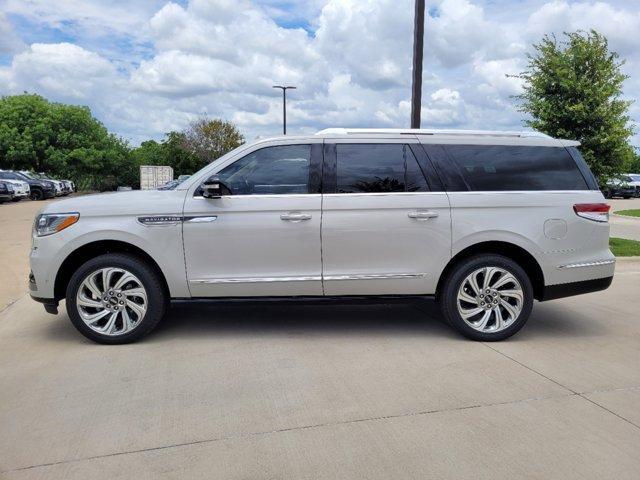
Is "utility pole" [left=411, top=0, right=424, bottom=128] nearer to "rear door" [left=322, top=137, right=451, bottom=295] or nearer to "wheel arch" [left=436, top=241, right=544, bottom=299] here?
"rear door" [left=322, top=137, right=451, bottom=295]

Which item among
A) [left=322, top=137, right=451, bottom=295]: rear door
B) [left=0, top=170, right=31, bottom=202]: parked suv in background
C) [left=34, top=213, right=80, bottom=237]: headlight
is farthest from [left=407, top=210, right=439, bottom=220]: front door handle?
[left=0, top=170, right=31, bottom=202]: parked suv in background

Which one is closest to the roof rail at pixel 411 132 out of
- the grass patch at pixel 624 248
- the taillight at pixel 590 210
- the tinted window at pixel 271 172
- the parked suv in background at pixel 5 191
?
the tinted window at pixel 271 172

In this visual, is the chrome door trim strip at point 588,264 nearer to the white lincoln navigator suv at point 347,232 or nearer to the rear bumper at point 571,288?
the white lincoln navigator suv at point 347,232

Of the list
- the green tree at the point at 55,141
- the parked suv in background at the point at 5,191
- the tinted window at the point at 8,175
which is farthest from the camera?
the green tree at the point at 55,141

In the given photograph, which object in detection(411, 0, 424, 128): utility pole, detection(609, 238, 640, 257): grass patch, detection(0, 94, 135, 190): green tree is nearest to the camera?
detection(411, 0, 424, 128): utility pole

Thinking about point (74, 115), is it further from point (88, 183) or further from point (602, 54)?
point (602, 54)

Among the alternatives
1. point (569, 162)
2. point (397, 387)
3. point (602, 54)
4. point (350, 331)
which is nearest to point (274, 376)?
point (397, 387)

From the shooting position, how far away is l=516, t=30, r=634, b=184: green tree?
1026cm

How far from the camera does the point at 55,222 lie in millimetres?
5070

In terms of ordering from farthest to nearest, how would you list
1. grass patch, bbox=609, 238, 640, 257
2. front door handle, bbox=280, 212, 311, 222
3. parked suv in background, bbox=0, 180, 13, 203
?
parked suv in background, bbox=0, 180, 13, 203 < grass patch, bbox=609, 238, 640, 257 < front door handle, bbox=280, 212, 311, 222

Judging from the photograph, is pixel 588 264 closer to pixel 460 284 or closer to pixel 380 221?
pixel 460 284

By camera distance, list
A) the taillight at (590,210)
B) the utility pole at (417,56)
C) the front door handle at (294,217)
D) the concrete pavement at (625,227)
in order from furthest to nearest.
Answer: the concrete pavement at (625,227), the utility pole at (417,56), the taillight at (590,210), the front door handle at (294,217)

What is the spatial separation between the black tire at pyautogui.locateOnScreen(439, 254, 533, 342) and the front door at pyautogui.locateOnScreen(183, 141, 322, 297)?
1.19 metres

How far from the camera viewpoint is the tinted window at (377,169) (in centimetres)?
526
